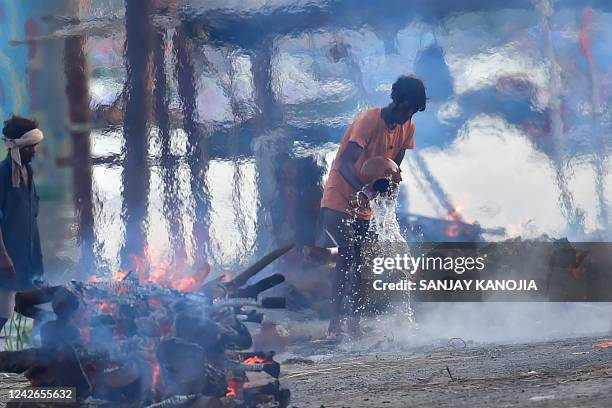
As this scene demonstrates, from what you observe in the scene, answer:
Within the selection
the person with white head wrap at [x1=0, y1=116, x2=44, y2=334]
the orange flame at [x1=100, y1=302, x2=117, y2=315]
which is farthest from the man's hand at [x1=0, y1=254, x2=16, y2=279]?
the orange flame at [x1=100, y1=302, x2=117, y2=315]

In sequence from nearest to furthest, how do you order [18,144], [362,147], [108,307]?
[108,307], [18,144], [362,147]

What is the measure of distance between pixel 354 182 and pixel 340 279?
1.09 meters

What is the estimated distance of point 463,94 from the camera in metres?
11.1

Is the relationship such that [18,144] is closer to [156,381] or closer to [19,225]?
[19,225]

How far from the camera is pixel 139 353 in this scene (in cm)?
714

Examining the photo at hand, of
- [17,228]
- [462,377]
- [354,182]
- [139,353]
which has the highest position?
[354,182]

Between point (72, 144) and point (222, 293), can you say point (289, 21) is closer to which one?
point (72, 144)

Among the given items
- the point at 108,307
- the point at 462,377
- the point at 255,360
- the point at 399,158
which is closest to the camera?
the point at 108,307

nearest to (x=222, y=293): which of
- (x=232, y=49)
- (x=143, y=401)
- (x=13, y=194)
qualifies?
(x=143, y=401)

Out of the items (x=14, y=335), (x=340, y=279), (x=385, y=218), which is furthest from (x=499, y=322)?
(x=14, y=335)

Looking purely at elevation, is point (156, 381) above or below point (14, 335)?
below

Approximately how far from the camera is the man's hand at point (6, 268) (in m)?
9.47

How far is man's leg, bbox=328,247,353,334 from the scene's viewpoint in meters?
10.7

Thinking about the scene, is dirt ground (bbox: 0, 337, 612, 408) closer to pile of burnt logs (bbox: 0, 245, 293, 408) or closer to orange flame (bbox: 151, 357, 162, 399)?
pile of burnt logs (bbox: 0, 245, 293, 408)
